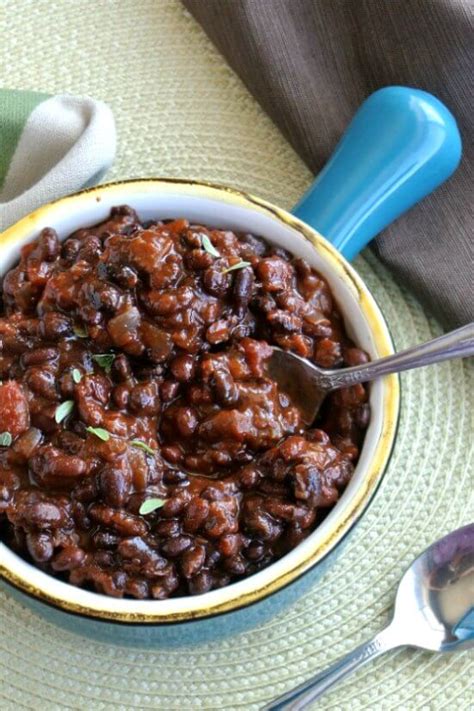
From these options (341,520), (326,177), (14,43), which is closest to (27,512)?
(341,520)

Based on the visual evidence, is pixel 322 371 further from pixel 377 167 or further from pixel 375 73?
pixel 375 73

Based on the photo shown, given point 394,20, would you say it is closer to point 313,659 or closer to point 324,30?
point 324,30

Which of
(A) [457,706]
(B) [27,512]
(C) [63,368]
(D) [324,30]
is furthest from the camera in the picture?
(D) [324,30]

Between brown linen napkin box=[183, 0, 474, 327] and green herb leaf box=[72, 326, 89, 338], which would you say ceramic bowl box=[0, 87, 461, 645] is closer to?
brown linen napkin box=[183, 0, 474, 327]

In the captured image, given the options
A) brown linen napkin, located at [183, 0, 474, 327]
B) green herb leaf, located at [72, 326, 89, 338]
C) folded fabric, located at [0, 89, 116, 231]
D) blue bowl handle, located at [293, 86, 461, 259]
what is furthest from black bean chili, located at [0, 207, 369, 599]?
brown linen napkin, located at [183, 0, 474, 327]

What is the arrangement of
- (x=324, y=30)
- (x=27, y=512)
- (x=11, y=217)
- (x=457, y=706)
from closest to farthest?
1. (x=27, y=512)
2. (x=457, y=706)
3. (x=11, y=217)
4. (x=324, y=30)

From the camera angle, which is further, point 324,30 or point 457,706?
point 324,30

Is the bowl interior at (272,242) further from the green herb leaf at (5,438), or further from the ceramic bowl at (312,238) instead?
the green herb leaf at (5,438)
